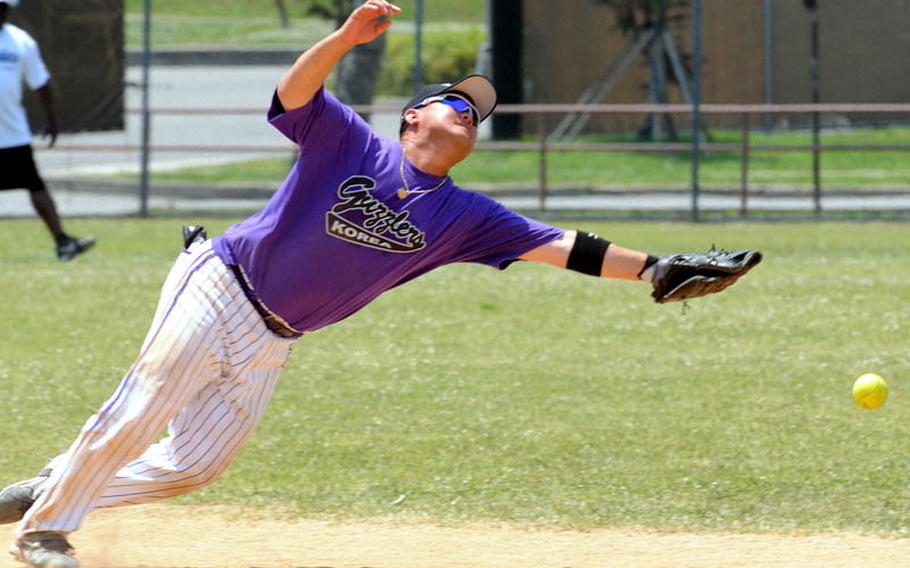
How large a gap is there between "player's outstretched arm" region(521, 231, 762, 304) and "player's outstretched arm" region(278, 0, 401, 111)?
100 cm

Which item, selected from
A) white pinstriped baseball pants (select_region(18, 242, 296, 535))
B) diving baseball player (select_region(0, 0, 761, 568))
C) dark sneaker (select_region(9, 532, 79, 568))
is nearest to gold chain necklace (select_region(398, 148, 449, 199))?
diving baseball player (select_region(0, 0, 761, 568))

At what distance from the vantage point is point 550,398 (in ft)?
27.0

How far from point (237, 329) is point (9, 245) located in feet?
35.1

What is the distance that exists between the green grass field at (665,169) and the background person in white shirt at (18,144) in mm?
7650

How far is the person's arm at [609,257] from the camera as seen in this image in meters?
5.00

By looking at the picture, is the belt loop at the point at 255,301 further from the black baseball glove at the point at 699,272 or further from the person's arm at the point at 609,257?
the black baseball glove at the point at 699,272

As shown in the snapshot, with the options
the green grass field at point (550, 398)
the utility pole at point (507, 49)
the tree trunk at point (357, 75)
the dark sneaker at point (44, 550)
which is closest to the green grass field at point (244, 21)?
the utility pole at point (507, 49)

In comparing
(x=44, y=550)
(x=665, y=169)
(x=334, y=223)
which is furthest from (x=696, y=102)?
(x=44, y=550)

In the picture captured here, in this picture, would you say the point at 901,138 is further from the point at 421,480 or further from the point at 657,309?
Answer: the point at 421,480

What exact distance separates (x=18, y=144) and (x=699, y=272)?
9027mm

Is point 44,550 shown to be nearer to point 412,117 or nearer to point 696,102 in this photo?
point 412,117

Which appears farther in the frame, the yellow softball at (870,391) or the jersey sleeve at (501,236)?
the yellow softball at (870,391)

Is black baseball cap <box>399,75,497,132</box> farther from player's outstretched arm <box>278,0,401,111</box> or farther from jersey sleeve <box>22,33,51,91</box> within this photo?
jersey sleeve <box>22,33,51,91</box>

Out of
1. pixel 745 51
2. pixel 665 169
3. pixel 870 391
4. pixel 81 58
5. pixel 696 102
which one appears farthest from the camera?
pixel 745 51
